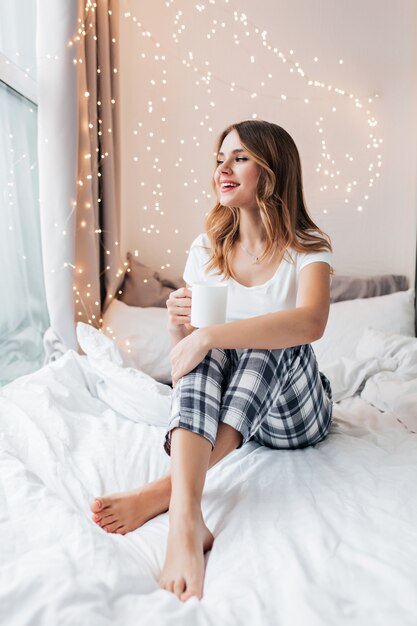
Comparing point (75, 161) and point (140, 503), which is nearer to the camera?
point (140, 503)

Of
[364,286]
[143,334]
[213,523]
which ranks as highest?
[364,286]

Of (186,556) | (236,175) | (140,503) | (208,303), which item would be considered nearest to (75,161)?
(236,175)

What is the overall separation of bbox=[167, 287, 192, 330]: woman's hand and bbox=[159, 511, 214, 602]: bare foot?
→ 46 cm

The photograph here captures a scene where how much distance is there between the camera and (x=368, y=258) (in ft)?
8.16

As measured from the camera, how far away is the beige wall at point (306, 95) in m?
2.40

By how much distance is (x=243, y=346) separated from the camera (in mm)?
1112

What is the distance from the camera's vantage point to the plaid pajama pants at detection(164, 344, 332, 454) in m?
1.04

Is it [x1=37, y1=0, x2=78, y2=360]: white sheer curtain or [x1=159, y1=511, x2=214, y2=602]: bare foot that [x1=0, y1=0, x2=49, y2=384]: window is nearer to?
[x1=37, y1=0, x2=78, y2=360]: white sheer curtain

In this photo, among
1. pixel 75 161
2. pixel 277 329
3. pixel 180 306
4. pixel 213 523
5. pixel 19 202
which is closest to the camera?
pixel 213 523

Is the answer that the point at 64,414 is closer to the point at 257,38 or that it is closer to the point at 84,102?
the point at 84,102

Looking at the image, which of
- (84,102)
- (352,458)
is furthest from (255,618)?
(84,102)

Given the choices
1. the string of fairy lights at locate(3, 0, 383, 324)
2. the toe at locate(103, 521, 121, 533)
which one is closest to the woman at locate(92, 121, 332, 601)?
the toe at locate(103, 521, 121, 533)

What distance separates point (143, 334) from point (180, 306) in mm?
931

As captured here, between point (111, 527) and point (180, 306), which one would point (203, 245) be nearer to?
point (180, 306)
